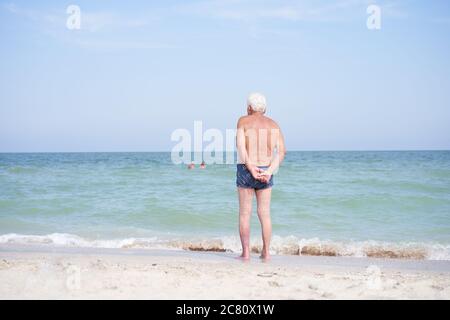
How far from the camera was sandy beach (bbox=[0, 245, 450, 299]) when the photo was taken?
3900mm

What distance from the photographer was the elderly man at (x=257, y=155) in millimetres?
5223

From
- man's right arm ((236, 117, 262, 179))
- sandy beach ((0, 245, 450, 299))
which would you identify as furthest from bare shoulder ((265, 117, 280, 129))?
sandy beach ((0, 245, 450, 299))

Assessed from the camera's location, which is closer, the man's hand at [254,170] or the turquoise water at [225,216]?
the man's hand at [254,170]

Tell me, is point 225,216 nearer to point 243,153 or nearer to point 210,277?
point 243,153

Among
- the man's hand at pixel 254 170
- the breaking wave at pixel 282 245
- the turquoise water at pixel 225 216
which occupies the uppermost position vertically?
the man's hand at pixel 254 170

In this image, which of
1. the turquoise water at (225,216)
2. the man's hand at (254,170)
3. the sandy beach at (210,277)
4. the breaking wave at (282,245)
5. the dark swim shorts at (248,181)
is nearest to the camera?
the sandy beach at (210,277)

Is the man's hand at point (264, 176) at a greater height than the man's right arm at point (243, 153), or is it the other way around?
the man's right arm at point (243, 153)

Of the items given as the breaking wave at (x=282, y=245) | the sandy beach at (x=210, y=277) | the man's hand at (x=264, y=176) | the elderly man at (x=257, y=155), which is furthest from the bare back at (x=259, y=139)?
the breaking wave at (x=282, y=245)

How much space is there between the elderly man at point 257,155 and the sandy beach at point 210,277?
64cm

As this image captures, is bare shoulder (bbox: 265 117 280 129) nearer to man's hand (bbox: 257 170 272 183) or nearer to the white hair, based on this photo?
the white hair

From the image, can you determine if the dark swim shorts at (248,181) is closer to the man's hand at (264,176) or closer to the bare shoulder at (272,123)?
the man's hand at (264,176)

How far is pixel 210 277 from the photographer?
4.49 metres
